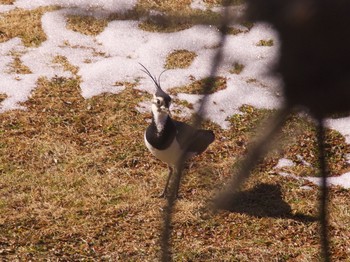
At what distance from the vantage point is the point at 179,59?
6152mm

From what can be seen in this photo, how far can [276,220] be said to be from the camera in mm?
4195

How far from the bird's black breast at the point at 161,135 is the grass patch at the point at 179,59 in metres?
1.70

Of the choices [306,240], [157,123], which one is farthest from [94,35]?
[306,240]

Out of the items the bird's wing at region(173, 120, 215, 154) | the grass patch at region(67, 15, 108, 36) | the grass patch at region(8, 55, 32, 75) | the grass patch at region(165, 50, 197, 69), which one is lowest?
the grass patch at region(67, 15, 108, 36)

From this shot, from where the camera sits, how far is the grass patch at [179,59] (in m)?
6.07

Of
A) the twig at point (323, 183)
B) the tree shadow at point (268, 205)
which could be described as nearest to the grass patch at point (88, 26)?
the tree shadow at point (268, 205)

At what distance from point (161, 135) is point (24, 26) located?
2846 millimetres

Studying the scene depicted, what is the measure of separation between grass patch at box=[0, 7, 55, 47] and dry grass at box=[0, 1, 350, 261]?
3.05 ft

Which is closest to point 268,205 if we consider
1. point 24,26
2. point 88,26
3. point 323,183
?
point 88,26

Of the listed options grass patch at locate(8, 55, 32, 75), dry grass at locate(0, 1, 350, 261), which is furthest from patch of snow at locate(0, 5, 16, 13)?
dry grass at locate(0, 1, 350, 261)

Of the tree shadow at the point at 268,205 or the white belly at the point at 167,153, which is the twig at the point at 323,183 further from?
the tree shadow at the point at 268,205

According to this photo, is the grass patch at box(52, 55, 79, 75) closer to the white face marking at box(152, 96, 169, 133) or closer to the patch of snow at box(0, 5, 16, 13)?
the patch of snow at box(0, 5, 16, 13)

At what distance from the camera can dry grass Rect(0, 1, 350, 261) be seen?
3.72 m

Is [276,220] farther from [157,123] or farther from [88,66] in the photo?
[88,66]
